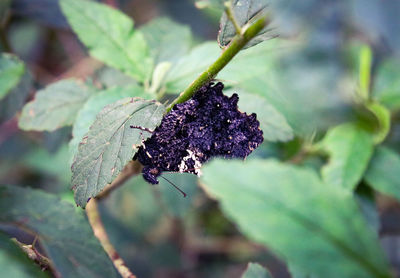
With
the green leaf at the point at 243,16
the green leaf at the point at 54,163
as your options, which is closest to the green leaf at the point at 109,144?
the green leaf at the point at 243,16

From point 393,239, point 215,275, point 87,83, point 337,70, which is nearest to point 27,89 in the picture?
point 87,83

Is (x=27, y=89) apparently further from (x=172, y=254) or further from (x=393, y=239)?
(x=393, y=239)

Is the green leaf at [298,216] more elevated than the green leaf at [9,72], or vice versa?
the green leaf at [298,216]

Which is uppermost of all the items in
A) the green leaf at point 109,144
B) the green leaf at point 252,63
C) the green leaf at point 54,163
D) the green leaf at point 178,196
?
the green leaf at point 252,63

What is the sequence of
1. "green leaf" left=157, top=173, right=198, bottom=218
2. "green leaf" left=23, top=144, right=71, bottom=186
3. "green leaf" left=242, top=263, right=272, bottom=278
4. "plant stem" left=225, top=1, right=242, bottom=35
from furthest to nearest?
1. "green leaf" left=23, top=144, right=71, bottom=186
2. "green leaf" left=157, top=173, right=198, bottom=218
3. "green leaf" left=242, top=263, right=272, bottom=278
4. "plant stem" left=225, top=1, right=242, bottom=35

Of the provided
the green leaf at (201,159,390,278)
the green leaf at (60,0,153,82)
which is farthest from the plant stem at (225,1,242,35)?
→ the green leaf at (60,0,153,82)

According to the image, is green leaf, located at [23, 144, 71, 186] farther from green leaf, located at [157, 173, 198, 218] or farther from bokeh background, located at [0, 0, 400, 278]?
green leaf, located at [157, 173, 198, 218]

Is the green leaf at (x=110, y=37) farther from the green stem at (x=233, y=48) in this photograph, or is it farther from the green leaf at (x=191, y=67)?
the green stem at (x=233, y=48)
